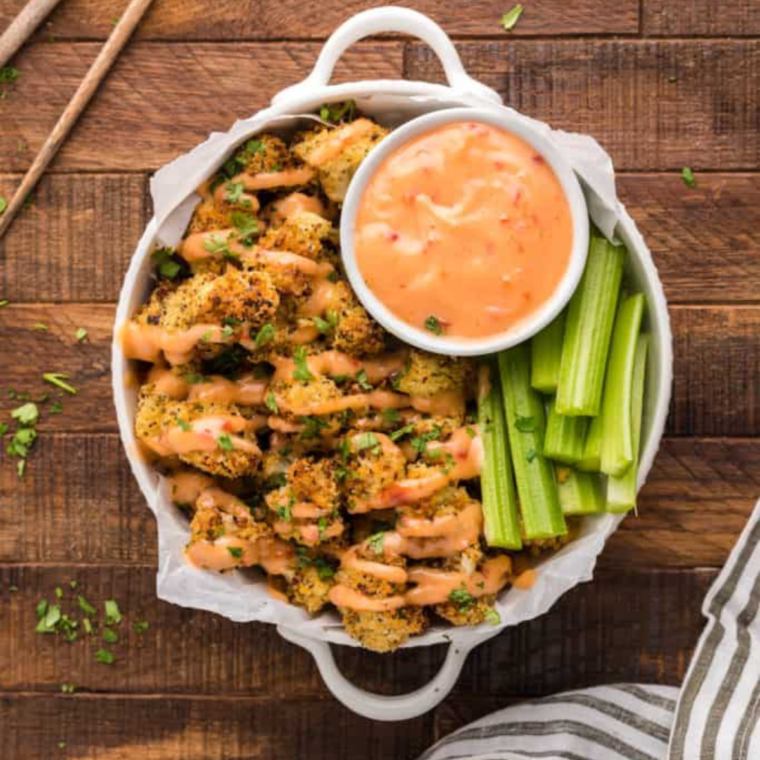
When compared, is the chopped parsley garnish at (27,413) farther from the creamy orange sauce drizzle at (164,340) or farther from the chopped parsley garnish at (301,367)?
the chopped parsley garnish at (301,367)

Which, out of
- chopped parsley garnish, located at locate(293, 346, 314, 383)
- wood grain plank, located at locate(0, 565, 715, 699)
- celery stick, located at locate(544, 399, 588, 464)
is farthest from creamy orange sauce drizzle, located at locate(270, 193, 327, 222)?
wood grain plank, located at locate(0, 565, 715, 699)

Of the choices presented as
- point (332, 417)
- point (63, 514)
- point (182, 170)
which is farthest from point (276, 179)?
point (63, 514)

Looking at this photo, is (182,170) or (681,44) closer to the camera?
(182,170)

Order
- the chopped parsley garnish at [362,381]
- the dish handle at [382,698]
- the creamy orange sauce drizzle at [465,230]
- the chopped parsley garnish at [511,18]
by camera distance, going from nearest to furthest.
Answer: the creamy orange sauce drizzle at [465,230]
the chopped parsley garnish at [362,381]
the dish handle at [382,698]
the chopped parsley garnish at [511,18]

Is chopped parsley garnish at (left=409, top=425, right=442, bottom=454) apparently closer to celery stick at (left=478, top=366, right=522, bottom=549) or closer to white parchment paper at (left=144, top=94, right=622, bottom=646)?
celery stick at (left=478, top=366, right=522, bottom=549)

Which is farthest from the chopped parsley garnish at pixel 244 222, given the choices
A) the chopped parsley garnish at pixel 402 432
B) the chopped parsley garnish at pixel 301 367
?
the chopped parsley garnish at pixel 402 432

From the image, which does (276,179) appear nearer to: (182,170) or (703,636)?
(182,170)

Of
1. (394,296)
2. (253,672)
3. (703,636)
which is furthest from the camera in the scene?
(253,672)
